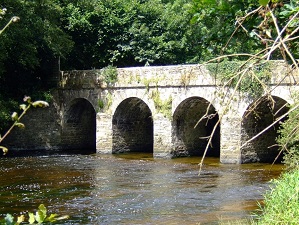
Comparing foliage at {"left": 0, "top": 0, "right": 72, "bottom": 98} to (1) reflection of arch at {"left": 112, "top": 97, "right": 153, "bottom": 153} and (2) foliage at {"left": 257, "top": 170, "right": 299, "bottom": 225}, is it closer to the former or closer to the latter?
(1) reflection of arch at {"left": 112, "top": 97, "right": 153, "bottom": 153}

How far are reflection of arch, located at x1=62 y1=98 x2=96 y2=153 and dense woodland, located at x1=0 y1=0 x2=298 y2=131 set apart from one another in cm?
164

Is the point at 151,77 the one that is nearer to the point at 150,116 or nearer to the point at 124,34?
the point at 150,116

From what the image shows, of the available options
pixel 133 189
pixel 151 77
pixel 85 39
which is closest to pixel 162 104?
pixel 151 77

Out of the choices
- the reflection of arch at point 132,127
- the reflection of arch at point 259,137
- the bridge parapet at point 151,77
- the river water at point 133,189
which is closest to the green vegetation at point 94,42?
the bridge parapet at point 151,77

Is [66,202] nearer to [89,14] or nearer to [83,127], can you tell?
[83,127]

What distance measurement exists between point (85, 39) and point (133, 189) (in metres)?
14.0

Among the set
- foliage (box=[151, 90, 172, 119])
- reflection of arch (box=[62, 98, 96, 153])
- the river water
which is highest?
foliage (box=[151, 90, 172, 119])

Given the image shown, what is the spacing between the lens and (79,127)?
26.0 metres

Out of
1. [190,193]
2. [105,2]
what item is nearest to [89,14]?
[105,2]

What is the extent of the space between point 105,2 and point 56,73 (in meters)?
5.09

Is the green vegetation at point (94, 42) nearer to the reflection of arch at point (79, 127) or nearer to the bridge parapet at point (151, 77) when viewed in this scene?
the bridge parapet at point (151, 77)

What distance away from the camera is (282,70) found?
18.4 metres

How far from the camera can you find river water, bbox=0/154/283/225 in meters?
11.8

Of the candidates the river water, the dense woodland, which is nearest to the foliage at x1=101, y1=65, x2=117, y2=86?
the dense woodland
